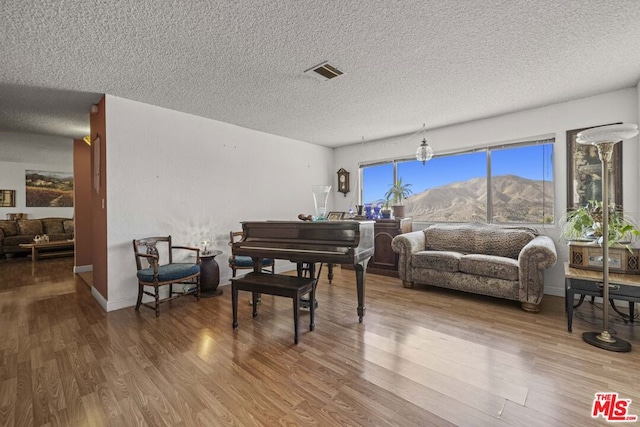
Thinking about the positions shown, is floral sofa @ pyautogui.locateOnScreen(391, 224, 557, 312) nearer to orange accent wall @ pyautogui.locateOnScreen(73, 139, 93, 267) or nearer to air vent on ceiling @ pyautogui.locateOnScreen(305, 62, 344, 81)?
air vent on ceiling @ pyautogui.locateOnScreen(305, 62, 344, 81)

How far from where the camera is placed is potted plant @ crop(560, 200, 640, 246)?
2.65 meters

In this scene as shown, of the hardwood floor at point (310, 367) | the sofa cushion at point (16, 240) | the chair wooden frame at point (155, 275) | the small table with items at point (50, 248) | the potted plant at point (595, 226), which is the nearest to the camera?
the hardwood floor at point (310, 367)

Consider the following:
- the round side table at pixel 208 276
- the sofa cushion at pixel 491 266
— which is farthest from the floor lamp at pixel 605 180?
the round side table at pixel 208 276

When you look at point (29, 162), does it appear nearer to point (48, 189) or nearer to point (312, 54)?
point (48, 189)

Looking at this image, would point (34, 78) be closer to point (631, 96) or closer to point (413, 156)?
point (413, 156)

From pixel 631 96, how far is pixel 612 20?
1885mm

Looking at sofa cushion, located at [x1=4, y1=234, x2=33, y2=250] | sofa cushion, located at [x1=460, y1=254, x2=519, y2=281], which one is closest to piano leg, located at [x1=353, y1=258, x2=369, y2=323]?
sofa cushion, located at [x1=460, y1=254, x2=519, y2=281]

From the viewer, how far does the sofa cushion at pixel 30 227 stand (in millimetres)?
6543

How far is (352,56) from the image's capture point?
2.41 m

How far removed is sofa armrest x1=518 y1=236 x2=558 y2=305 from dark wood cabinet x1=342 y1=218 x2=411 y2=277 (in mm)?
1839

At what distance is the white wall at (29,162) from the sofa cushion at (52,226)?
23.8 inches

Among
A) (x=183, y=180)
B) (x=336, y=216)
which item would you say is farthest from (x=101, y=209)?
(x=336, y=216)

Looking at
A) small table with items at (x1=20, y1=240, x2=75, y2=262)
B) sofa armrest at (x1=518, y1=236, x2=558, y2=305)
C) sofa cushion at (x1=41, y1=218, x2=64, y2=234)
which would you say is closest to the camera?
sofa armrest at (x1=518, y1=236, x2=558, y2=305)

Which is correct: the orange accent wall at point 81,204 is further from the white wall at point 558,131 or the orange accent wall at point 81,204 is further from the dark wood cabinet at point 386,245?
the white wall at point 558,131
